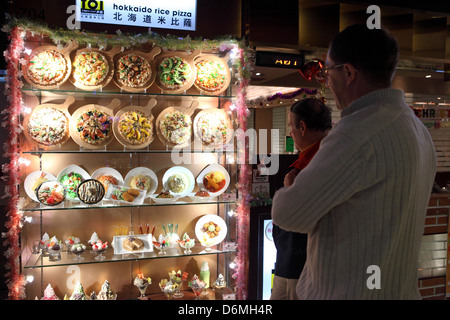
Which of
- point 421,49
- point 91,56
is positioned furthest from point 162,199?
point 421,49

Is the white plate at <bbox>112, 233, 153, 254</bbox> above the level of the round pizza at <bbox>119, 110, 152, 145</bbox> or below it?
below

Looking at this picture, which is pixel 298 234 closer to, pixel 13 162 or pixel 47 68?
pixel 13 162

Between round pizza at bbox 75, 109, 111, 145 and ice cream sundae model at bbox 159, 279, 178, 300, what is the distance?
131cm

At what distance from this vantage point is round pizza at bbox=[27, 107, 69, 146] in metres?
2.70

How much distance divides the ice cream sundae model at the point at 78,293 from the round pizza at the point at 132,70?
166 cm

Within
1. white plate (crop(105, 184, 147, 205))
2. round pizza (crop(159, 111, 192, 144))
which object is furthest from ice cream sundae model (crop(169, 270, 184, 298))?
round pizza (crop(159, 111, 192, 144))

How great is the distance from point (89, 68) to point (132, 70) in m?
0.32

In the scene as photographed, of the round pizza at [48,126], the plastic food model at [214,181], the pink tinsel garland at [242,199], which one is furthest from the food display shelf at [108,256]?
the round pizza at [48,126]

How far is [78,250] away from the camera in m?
2.81

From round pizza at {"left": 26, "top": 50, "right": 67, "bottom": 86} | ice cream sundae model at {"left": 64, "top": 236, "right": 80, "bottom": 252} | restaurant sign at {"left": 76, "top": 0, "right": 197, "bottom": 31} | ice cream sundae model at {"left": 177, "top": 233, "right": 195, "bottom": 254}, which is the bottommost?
ice cream sundae model at {"left": 177, "top": 233, "right": 195, "bottom": 254}

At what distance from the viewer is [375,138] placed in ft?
3.60

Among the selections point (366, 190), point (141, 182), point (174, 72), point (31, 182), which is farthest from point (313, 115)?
point (31, 182)

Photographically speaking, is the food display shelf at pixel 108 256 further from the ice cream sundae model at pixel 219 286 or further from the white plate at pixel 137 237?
the ice cream sundae model at pixel 219 286

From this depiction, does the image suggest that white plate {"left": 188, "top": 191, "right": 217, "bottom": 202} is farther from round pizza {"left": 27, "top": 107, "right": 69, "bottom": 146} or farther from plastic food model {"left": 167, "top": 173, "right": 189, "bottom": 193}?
round pizza {"left": 27, "top": 107, "right": 69, "bottom": 146}
